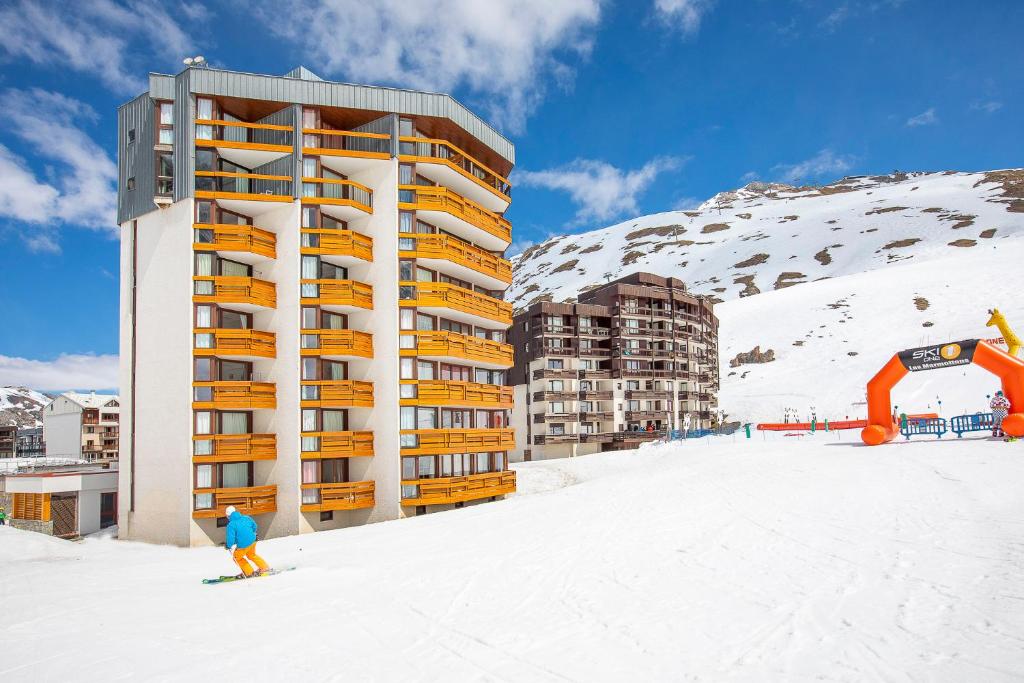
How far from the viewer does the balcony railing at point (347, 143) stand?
33.2 m

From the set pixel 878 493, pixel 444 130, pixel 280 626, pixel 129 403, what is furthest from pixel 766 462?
pixel 129 403

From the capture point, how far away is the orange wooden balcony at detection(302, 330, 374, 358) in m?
31.9

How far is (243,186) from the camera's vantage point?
108 feet

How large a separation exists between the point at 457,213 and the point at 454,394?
414 inches

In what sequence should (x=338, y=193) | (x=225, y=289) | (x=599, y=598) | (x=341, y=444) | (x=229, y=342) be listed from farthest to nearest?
1. (x=338, y=193)
2. (x=341, y=444)
3. (x=225, y=289)
4. (x=229, y=342)
5. (x=599, y=598)

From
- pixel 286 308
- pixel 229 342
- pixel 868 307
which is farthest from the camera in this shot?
pixel 868 307

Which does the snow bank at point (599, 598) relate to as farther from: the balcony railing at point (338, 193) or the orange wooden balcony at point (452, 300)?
the balcony railing at point (338, 193)

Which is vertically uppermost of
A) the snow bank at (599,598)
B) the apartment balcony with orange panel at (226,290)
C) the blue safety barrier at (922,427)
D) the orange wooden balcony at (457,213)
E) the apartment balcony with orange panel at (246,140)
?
the apartment balcony with orange panel at (246,140)

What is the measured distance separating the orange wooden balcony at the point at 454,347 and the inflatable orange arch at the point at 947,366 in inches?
926

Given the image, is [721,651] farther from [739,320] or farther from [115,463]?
[739,320]

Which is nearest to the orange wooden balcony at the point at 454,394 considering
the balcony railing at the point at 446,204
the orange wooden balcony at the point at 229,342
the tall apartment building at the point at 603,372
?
the orange wooden balcony at the point at 229,342

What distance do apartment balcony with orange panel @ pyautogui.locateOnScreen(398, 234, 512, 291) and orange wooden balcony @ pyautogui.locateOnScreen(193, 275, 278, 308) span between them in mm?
7905

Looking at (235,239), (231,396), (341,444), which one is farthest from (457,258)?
(231,396)

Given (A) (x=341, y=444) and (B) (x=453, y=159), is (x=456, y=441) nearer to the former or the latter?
(A) (x=341, y=444)
